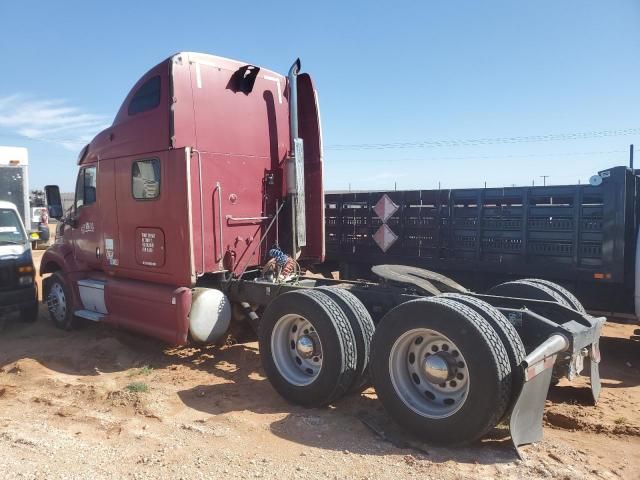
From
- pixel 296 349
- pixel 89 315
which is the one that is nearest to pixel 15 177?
pixel 89 315

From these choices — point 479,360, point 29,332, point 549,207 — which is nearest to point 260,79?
point 549,207

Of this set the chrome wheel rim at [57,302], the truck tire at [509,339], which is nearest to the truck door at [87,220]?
the chrome wheel rim at [57,302]

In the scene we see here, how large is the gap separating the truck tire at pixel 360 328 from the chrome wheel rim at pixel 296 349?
0.36 metres

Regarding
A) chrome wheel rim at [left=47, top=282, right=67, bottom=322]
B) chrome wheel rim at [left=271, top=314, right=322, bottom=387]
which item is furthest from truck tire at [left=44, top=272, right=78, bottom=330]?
chrome wheel rim at [left=271, top=314, right=322, bottom=387]

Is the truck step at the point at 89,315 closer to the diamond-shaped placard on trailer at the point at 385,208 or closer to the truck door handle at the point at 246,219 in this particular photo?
the truck door handle at the point at 246,219

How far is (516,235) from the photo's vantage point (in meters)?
7.27

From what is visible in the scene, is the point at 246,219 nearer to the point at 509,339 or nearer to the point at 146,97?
the point at 146,97

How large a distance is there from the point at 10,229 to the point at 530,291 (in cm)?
785

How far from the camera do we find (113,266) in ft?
23.1

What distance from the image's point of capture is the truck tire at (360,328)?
15.3 ft

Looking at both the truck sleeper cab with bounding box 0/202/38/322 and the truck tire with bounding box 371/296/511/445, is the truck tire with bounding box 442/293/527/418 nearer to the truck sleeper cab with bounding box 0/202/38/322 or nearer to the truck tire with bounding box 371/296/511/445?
the truck tire with bounding box 371/296/511/445

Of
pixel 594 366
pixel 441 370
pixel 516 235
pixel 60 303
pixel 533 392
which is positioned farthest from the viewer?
pixel 60 303

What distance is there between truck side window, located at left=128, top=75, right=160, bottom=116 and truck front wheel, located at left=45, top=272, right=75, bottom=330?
303 centimetres

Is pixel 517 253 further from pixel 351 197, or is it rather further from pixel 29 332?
pixel 29 332
